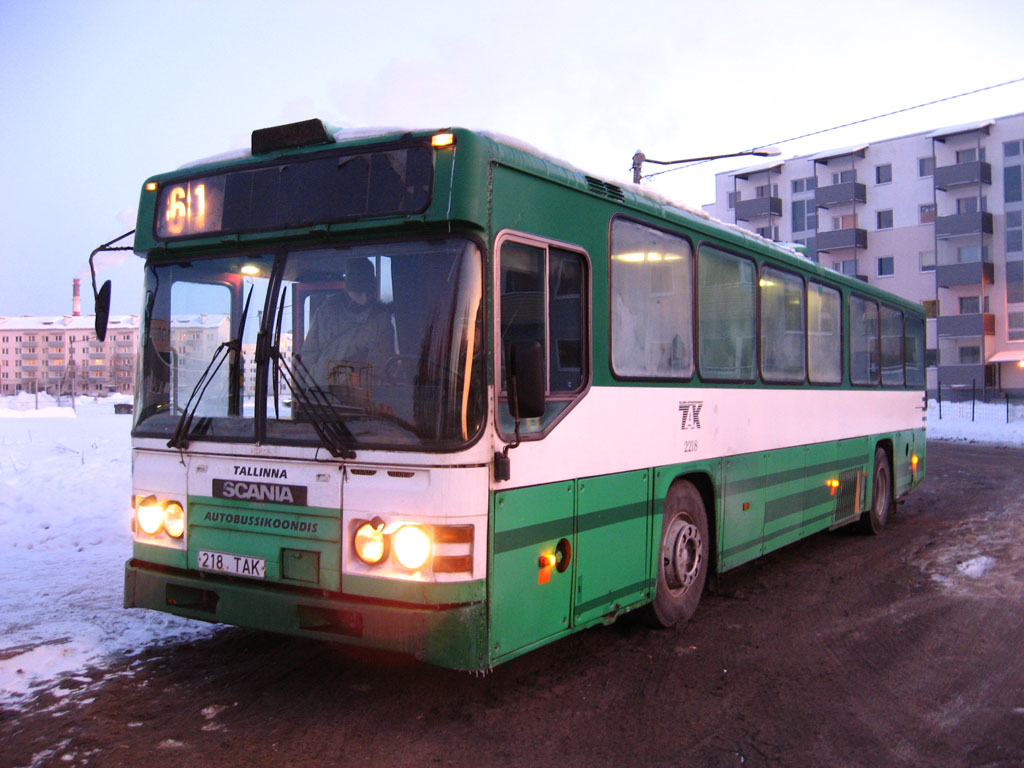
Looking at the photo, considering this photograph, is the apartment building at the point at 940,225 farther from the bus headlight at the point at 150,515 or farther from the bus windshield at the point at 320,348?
the bus headlight at the point at 150,515

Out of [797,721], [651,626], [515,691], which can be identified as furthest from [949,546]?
[515,691]

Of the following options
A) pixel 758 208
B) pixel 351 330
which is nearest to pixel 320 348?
pixel 351 330

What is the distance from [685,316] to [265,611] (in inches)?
149

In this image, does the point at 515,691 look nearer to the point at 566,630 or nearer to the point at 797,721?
the point at 566,630

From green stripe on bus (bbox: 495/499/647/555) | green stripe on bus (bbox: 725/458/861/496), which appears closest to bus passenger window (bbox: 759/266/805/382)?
green stripe on bus (bbox: 725/458/861/496)

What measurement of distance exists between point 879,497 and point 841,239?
5315 cm

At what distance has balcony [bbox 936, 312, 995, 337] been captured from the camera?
56094 mm

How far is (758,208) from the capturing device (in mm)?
64438

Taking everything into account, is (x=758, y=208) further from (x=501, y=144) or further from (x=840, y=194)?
(x=501, y=144)

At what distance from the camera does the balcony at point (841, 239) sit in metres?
60.2

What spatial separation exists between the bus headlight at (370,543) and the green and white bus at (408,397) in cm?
1

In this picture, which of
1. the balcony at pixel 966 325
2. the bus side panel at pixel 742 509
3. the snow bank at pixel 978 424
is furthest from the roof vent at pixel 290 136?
the balcony at pixel 966 325

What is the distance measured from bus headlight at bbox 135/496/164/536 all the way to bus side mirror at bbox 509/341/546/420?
8.00 ft

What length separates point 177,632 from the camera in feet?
20.8
